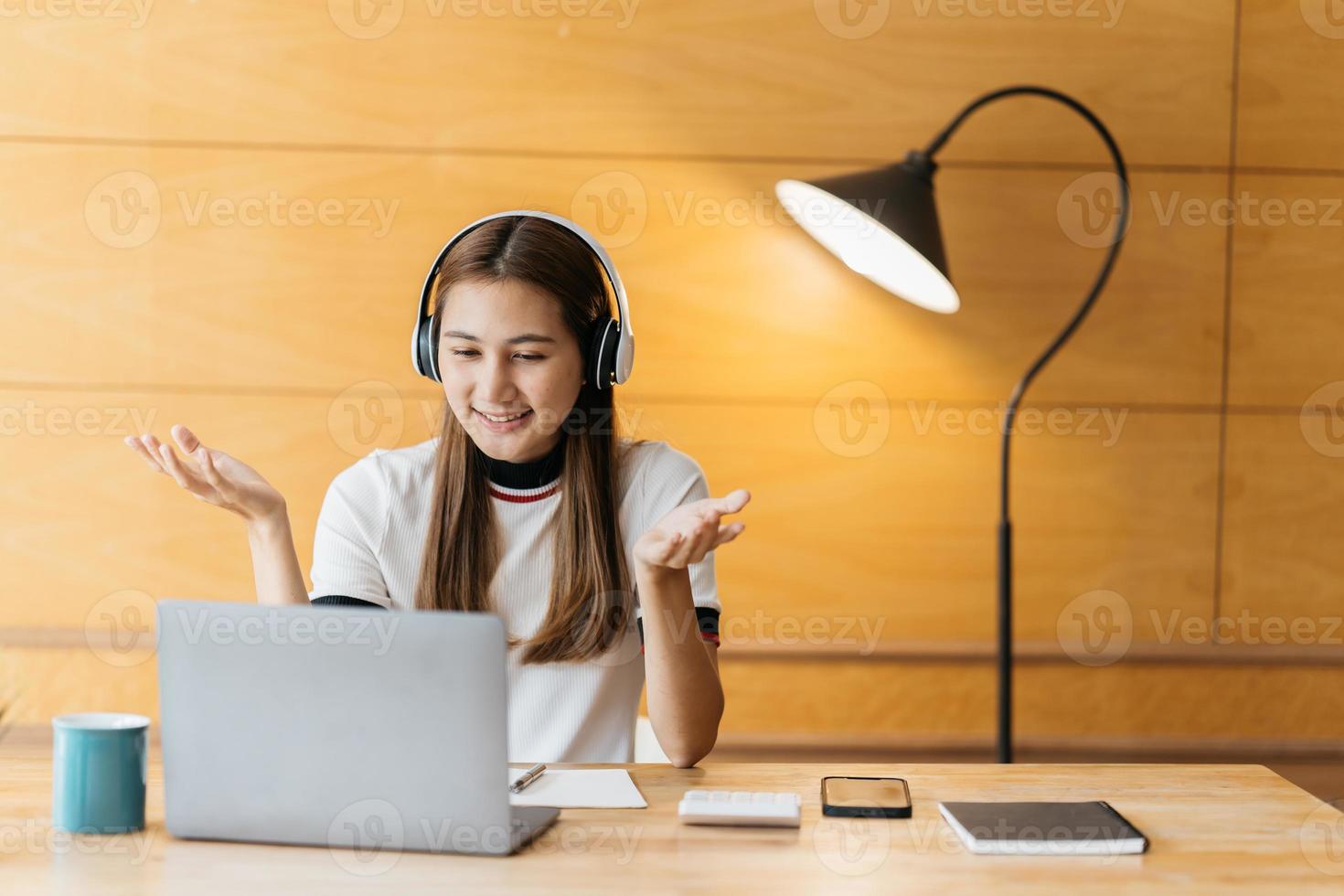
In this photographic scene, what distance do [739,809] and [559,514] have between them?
62cm

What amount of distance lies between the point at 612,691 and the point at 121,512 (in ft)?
4.41

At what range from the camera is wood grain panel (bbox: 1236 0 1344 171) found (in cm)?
251

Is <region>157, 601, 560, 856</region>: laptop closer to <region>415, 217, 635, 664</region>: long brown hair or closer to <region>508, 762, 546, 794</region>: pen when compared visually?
<region>508, 762, 546, 794</region>: pen

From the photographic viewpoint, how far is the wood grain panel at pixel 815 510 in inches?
98.6

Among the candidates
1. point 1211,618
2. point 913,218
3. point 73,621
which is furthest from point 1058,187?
point 73,621

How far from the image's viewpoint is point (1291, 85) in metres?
2.52

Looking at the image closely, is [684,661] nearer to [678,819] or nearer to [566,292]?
[678,819]

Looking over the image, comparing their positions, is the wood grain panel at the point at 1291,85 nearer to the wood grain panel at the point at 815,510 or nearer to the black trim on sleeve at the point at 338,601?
the wood grain panel at the point at 815,510

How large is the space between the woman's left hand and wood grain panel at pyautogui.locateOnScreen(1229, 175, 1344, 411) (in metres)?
1.71

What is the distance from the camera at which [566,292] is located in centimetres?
169

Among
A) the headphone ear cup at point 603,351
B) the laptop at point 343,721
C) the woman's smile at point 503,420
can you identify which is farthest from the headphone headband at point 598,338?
the laptop at point 343,721

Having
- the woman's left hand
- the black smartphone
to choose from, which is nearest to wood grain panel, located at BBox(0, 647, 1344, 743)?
the black smartphone

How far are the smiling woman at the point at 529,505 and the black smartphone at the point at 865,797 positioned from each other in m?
0.28

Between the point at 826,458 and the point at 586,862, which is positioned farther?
the point at 826,458
